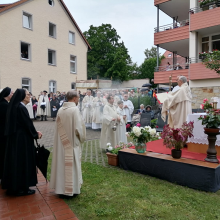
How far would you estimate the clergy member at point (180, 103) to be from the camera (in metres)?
6.17

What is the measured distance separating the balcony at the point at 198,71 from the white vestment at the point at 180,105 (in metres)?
9.53

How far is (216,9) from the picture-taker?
46.8ft

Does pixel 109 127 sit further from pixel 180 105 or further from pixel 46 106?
pixel 46 106

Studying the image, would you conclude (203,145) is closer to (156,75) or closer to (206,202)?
(206,202)

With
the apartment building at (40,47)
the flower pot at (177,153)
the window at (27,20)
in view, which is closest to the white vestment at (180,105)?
the flower pot at (177,153)

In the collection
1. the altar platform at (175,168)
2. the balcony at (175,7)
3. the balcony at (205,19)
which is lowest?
the altar platform at (175,168)

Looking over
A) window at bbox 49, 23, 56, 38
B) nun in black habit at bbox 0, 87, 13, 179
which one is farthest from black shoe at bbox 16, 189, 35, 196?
window at bbox 49, 23, 56, 38

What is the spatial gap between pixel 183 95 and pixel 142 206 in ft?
11.2

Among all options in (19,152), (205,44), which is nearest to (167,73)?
(205,44)

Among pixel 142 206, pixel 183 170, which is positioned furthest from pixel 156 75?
pixel 142 206

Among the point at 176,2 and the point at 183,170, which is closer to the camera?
the point at 183,170

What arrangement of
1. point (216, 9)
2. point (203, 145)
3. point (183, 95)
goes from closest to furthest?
point (203, 145) → point (183, 95) → point (216, 9)

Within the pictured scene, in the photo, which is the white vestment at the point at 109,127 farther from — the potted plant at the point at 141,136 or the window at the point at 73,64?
the window at the point at 73,64

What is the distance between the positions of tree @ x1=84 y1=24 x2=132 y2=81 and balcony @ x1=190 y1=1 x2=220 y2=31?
26.1 metres
